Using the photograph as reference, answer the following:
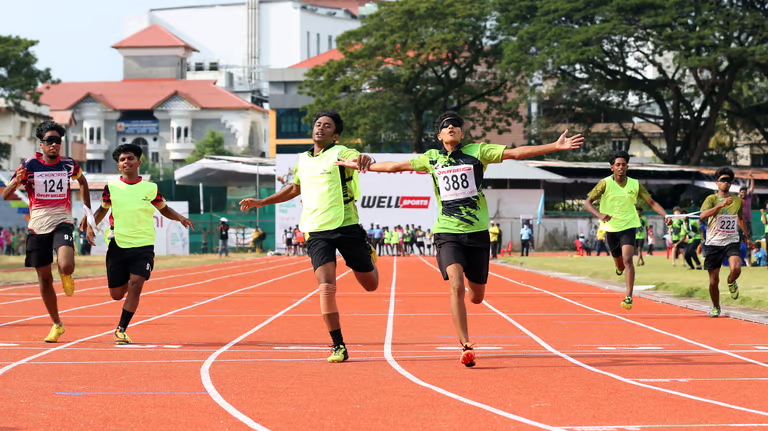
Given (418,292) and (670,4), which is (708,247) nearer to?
(418,292)

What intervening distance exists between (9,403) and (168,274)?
19949mm

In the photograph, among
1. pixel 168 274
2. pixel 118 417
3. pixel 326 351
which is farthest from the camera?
pixel 168 274

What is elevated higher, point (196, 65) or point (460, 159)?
point (196, 65)

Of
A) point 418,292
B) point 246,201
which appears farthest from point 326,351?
point 418,292

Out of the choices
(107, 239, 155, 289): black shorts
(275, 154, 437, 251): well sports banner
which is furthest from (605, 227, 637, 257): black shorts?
(275, 154, 437, 251): well sports banner

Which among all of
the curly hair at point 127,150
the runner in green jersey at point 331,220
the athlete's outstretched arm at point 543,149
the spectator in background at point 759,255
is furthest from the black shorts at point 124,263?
the spectator in background at point 759,255

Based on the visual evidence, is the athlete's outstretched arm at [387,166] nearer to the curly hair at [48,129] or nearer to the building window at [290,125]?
the curly hair at [48,129]

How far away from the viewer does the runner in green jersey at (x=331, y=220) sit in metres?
8.02

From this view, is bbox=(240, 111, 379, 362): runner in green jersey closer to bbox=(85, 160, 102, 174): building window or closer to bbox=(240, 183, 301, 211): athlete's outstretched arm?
bbox=(240, 183, 301, 211): athlete's outstretched arm

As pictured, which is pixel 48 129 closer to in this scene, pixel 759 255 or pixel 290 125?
pixel 759 255

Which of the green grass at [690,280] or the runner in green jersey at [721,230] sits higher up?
the runner in green jersey at [721,230]

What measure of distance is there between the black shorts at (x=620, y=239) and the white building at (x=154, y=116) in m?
82.0

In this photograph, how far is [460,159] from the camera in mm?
7957

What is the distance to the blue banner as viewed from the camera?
313 feet
